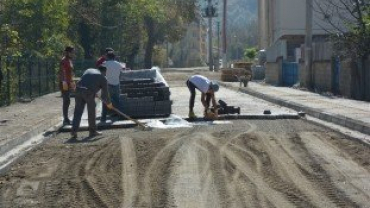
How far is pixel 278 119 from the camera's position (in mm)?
18797

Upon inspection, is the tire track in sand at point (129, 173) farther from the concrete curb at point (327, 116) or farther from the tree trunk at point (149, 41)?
the tree trunk at point (149, 41)

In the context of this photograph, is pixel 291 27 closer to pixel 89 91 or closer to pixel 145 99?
pixel 145 99

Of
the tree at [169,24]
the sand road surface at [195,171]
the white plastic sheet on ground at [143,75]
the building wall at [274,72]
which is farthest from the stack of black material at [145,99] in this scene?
the tree at [169,24]

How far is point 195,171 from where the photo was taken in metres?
10.6

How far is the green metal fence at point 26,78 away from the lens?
26.7m

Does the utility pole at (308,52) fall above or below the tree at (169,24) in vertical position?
below

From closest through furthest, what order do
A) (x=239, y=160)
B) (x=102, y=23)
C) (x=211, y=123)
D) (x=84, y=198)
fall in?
(x=84, y=198)
(x=239, y=160)
(x=211, y=123)
(x=102, y=23)

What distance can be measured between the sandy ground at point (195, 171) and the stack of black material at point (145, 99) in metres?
3.85

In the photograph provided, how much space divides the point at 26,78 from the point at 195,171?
21011 mm

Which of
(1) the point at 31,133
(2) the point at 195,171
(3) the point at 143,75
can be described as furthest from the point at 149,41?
(2) the point at 195,171

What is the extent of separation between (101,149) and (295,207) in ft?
18.9

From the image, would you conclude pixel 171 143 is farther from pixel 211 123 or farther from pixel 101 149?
pixel 211 123

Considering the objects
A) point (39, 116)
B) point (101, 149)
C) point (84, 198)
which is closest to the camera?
point (84, 198)

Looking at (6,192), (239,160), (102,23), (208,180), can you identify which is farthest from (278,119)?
(102,23)
